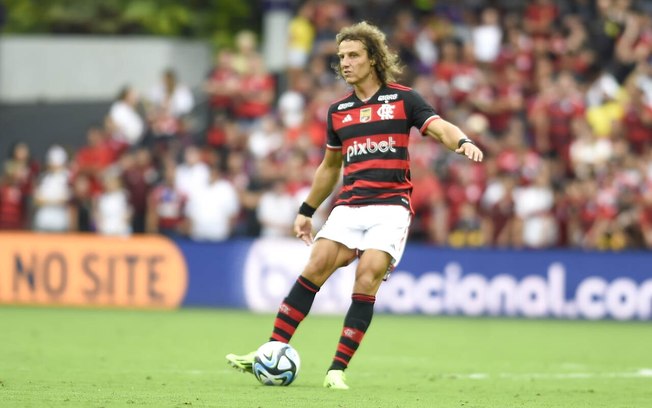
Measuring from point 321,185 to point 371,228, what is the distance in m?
0.70

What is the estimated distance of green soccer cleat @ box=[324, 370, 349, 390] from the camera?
29.7ft

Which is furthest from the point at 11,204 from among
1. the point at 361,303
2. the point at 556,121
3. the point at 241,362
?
the point at 361,303

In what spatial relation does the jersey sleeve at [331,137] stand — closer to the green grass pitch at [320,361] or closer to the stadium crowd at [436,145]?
the green grass pitch at [320,361]

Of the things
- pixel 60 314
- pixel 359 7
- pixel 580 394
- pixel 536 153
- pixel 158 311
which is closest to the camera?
pixel 580 394

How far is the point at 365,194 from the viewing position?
935 centimetres

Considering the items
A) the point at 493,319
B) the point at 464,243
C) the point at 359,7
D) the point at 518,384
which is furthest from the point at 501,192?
the point at 518,384

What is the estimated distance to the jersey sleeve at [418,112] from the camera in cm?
919

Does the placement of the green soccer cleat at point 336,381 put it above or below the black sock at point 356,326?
below

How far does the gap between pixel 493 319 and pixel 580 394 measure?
9.23m

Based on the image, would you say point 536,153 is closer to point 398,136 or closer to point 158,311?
point 158,311

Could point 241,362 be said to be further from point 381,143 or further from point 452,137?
point 452,137

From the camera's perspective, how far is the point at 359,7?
2442 cm

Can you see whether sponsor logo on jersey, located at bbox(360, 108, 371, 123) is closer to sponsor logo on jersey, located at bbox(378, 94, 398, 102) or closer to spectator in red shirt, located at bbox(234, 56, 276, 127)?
sponsor logo on jersey, located at bbox(378, 94, 398, 102)

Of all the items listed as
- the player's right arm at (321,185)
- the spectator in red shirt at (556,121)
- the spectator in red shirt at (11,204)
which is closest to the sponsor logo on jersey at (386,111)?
the player's right arm at (321,185)
